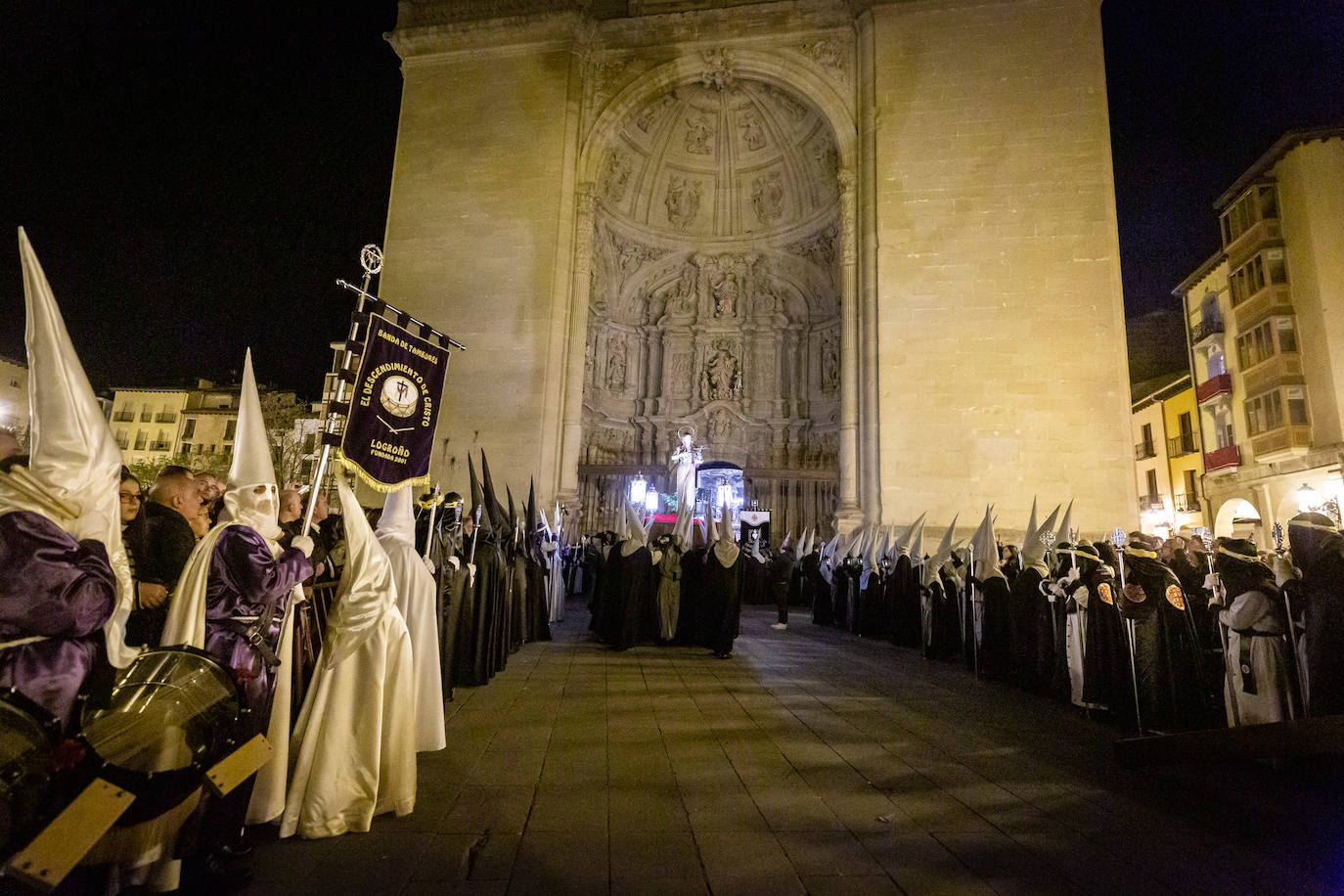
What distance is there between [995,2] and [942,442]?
9276 mm

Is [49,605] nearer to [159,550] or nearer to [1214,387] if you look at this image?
[159,550]

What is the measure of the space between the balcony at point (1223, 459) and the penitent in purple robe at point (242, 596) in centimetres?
2585

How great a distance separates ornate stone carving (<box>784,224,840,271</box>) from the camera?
18031 mm

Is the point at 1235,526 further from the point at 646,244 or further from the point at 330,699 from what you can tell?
the point at 330,699

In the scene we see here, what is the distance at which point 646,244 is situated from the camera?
1939cm

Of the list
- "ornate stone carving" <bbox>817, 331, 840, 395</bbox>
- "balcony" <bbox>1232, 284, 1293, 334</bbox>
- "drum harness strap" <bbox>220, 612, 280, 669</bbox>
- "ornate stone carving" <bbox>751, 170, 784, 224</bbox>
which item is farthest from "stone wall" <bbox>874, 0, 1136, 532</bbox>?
"balcony" <bbox>1232, 284, 1293, 334</bbox>

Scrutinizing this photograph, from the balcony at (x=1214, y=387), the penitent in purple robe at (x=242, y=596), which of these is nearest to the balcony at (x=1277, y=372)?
the balcony at (x=1214, y=387)

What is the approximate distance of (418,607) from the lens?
11.4 ft

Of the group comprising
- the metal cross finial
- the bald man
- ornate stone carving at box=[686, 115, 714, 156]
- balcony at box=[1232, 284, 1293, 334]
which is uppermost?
ornate stone carving at box=[686, 115, 714, 156]

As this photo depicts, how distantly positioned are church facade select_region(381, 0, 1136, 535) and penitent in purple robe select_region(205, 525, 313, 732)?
34.6 ft

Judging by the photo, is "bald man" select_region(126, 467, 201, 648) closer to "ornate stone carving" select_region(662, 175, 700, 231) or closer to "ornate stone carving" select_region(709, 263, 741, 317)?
"ornate stone carving" select_region(662, 175, 700, 231)

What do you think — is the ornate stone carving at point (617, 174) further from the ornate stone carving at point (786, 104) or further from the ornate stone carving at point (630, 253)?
the ornate stone carving at point (786, 104)

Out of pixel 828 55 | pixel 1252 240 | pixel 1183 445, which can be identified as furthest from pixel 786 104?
pixel 1183 445

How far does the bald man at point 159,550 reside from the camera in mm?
2430
